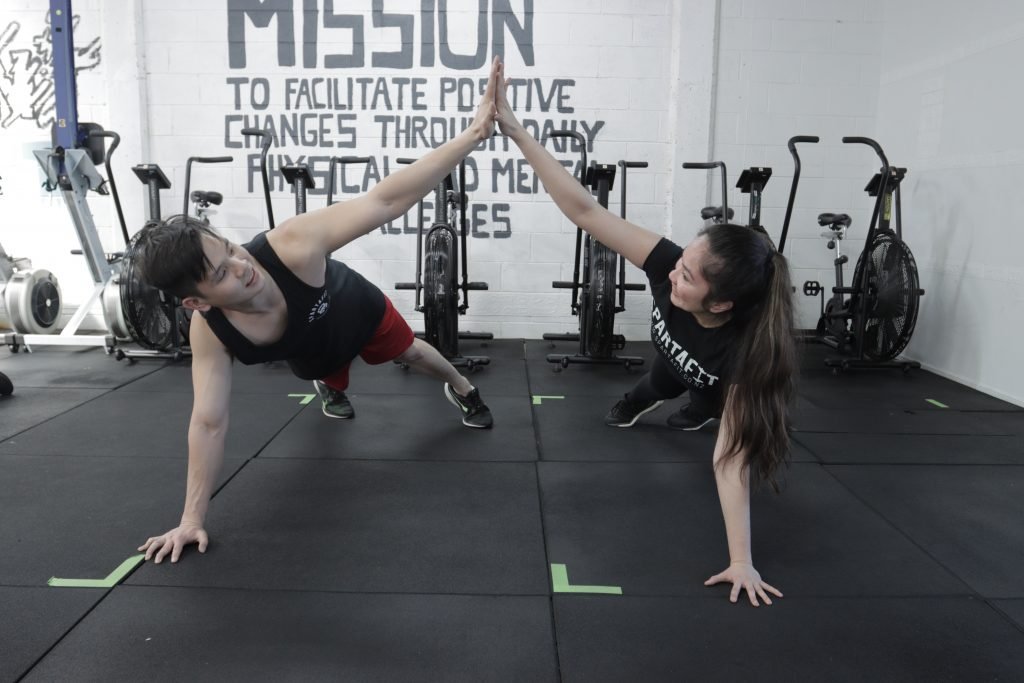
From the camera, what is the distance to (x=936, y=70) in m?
4.23

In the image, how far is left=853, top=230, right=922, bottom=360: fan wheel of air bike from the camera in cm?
386

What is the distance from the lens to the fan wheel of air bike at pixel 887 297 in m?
3.86

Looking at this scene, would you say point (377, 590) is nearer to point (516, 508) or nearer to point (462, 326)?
point (516, 508)

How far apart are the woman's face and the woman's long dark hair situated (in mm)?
15

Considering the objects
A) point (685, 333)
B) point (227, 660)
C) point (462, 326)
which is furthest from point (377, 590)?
point (462, 326)

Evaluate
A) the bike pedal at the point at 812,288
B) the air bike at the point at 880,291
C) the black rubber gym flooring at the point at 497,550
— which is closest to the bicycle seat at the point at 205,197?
the black rubber gym flooring at the point at 497,550

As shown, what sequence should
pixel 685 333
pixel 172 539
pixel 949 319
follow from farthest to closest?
pixel 949 319 → pixel 685 333 → pixel 172 539

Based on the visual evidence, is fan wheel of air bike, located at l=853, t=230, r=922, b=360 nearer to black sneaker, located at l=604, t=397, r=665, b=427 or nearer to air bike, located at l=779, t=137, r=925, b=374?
air bike, located at l=779, t=137, r=925, b=374

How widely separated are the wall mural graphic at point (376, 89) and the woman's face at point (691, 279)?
333 centimetres

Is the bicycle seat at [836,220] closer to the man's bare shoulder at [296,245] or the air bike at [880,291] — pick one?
the air bike at [880,291]

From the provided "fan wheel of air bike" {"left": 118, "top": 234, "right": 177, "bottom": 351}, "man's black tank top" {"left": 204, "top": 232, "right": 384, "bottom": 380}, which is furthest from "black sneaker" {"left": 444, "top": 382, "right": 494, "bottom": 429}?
"fan wheel of air bike" {"left": 118, "top": 234, "right": 177, "bottom": 351}

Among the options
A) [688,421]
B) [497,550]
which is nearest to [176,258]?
[497,550]

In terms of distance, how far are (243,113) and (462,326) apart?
211 cm

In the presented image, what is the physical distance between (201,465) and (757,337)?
147 centimetres
